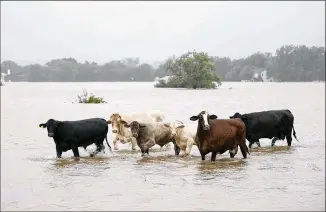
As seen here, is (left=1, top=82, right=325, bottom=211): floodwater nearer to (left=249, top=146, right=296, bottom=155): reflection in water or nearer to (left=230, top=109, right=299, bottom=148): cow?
(left=249, top=146, right=296, bottom=155): reflection in water

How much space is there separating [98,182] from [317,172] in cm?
499

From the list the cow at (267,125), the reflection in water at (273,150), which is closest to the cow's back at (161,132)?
the cow at (267,125)

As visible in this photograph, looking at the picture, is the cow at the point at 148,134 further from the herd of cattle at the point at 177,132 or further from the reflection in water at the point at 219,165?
the reflection in water at the point at 219,165

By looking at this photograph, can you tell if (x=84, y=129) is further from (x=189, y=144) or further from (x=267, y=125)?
(x=267, y=125)

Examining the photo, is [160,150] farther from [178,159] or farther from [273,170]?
[273,170]

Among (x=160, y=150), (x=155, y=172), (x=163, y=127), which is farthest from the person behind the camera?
(x=160, y=150)

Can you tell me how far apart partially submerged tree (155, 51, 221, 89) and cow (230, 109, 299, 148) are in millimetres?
66369

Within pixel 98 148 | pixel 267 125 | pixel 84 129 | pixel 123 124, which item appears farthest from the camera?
pixel 267 125

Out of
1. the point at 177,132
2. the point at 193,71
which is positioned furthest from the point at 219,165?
the point at 193,71

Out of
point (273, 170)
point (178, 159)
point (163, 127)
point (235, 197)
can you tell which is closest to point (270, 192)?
point (235, 197)

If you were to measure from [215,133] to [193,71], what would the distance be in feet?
239

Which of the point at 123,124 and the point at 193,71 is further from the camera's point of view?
the point at 193,71

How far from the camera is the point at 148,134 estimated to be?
53.1 feet

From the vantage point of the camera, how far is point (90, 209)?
9.85m
